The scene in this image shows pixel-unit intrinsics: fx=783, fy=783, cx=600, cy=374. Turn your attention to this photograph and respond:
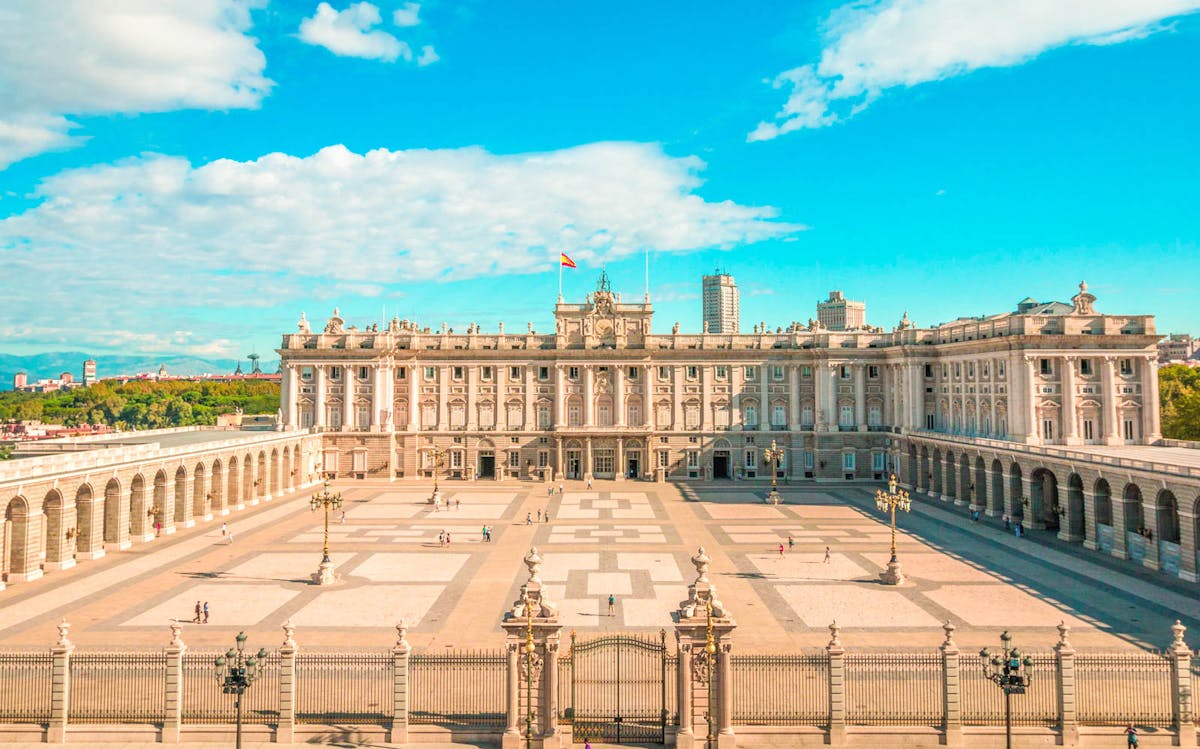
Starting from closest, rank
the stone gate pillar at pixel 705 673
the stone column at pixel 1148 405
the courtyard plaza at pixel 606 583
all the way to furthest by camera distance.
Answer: the stone gate pillar at pixel 705 673 < the courtyard plaza at pixel 606 583 < the stone column at pixel 1148 405

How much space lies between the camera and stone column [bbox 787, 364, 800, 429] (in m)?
87.1

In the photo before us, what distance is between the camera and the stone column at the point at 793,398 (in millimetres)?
87062

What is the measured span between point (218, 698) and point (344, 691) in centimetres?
382

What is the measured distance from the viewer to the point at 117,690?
82.6 ft

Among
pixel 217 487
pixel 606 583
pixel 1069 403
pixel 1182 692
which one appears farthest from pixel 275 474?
pixel 1182 692

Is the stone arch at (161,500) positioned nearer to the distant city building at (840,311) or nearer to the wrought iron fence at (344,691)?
the wrought iron fence at (344,691)

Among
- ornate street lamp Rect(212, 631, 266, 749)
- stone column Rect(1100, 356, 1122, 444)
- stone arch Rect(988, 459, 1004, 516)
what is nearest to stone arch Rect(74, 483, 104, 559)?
ornate street lamp Rect(212, 631, 266, 749)

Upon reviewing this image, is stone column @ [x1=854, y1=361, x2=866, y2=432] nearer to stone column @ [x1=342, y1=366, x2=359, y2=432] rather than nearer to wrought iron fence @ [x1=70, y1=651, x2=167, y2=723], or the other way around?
stone column @ [x1=342, y1=366, x2=359, y2=432]

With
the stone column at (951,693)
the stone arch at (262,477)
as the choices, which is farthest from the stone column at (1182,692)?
the stone arch at (262,477)

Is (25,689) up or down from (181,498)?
down

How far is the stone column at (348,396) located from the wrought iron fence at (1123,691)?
74136mm

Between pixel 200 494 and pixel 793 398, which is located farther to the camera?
pixel 793 398

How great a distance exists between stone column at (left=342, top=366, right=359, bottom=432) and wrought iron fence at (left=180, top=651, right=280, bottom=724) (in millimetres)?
60676

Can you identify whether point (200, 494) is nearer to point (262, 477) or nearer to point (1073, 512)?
point (262, 477)
